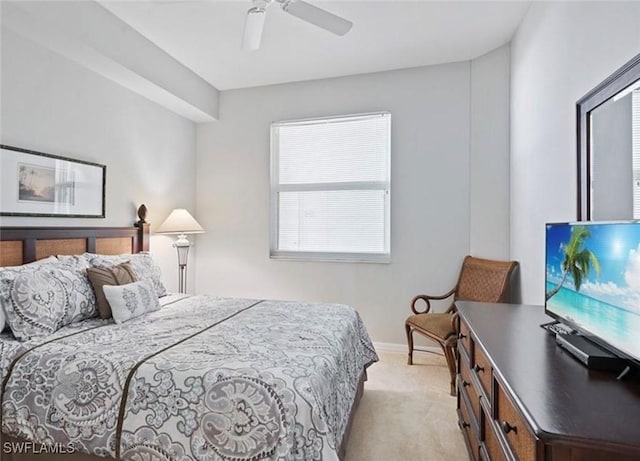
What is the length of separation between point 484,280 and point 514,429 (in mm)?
2187

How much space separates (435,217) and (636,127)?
211 cm

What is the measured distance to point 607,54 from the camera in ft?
4.94

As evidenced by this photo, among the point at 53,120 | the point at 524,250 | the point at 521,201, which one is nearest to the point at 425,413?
the point at 524,250

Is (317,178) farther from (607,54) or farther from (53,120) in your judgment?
(607,54)

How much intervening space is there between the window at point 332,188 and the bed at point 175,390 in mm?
1720

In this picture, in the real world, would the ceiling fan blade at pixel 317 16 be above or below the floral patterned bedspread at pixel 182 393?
above

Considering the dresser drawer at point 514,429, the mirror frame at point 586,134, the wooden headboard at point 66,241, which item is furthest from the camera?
the wooden headboard at point 66,241

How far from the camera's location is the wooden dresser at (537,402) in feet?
2.49

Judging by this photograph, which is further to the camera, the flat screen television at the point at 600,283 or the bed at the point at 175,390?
the bed at the point at 175,390

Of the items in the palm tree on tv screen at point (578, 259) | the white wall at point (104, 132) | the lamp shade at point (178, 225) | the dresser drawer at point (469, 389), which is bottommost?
the dresser drawer at point (469, 389)

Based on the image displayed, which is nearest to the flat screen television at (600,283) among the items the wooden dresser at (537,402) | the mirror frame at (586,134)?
the wooden dresser at (537,402)

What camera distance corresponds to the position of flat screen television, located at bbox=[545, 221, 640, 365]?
1.03 m

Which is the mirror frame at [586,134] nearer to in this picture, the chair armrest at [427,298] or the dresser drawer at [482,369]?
the dresser drawer at [482,369]

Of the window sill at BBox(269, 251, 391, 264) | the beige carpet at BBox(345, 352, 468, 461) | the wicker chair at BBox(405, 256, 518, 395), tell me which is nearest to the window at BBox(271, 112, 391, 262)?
the window sill at BBox(269, 251, 391, 264)
